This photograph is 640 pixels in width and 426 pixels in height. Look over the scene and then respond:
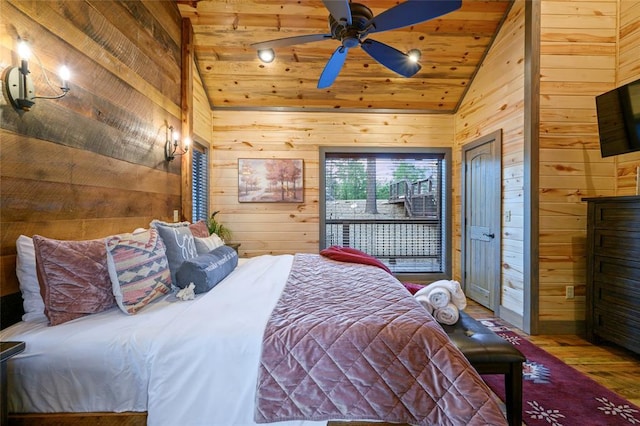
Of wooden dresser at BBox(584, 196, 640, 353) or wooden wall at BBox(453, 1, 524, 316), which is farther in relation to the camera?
wooden wall at BBox(453, 1, 524, 316)

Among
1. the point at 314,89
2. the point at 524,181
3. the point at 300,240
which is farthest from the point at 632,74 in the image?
the point at 300,240

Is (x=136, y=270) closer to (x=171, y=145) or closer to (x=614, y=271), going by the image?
(x=171, y=145)

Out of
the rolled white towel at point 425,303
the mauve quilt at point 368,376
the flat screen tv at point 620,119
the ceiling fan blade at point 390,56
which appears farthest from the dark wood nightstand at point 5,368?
the flat screen tv at point 620,119

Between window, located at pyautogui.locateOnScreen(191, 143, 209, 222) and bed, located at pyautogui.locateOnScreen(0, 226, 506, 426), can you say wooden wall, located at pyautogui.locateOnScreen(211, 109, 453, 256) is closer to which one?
window, located at pyautogui.locateOnScreen(191, 143, 209, 222)

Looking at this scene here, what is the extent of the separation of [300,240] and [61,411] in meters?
3.23

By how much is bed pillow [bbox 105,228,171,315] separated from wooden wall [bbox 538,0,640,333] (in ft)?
10.9

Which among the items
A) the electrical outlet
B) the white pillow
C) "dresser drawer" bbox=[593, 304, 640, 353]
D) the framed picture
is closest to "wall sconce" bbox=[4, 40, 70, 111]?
the white pillow

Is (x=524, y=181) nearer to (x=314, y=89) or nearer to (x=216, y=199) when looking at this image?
(x=314, y=89)

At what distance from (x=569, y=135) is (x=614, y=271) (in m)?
1.33

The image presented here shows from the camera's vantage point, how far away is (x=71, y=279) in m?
1.37

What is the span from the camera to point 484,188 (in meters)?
3.63

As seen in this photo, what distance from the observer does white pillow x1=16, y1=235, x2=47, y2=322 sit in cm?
136

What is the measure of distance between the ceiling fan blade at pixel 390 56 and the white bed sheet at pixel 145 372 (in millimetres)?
2090

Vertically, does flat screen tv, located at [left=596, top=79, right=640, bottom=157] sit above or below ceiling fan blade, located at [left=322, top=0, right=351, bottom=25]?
below
